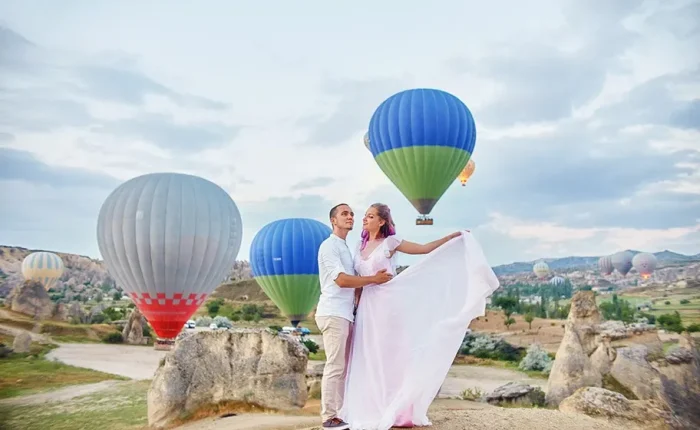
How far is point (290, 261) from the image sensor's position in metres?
22.6

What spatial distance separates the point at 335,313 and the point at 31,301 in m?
27.5

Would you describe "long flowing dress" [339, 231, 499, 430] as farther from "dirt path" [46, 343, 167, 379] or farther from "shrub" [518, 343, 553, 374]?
"shrub" [518, 343, 553, 374]

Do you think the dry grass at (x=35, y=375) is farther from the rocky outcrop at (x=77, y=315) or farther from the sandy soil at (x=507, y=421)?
the sandy soil at (x=507, y=421)

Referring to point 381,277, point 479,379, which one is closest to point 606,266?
point 479,379

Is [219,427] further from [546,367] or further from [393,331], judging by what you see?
[546,367]

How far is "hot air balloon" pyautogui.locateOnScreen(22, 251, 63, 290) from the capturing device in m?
35.6

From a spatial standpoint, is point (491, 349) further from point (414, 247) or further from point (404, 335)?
point (414, 247)

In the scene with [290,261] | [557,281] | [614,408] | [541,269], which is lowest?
[614,408]

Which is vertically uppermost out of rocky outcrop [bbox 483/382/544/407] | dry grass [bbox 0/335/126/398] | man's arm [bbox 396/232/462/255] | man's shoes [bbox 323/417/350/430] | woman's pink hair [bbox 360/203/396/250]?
woman's pink hair [bbox 360/203/396/250]

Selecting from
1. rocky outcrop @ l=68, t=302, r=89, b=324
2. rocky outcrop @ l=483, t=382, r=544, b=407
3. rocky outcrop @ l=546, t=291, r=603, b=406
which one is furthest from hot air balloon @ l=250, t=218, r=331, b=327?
rocky outcrop @ l=546, t=291, r=603, b=406

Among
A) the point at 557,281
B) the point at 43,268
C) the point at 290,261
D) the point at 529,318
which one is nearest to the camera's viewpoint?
the point at 290,261

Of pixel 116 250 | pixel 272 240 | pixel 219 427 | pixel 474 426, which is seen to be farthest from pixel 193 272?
pixel 474 426

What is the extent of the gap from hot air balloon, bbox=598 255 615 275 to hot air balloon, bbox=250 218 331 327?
1395 inches

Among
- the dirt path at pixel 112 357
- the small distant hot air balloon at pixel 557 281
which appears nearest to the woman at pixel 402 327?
the dirt path at pixel 112 357
